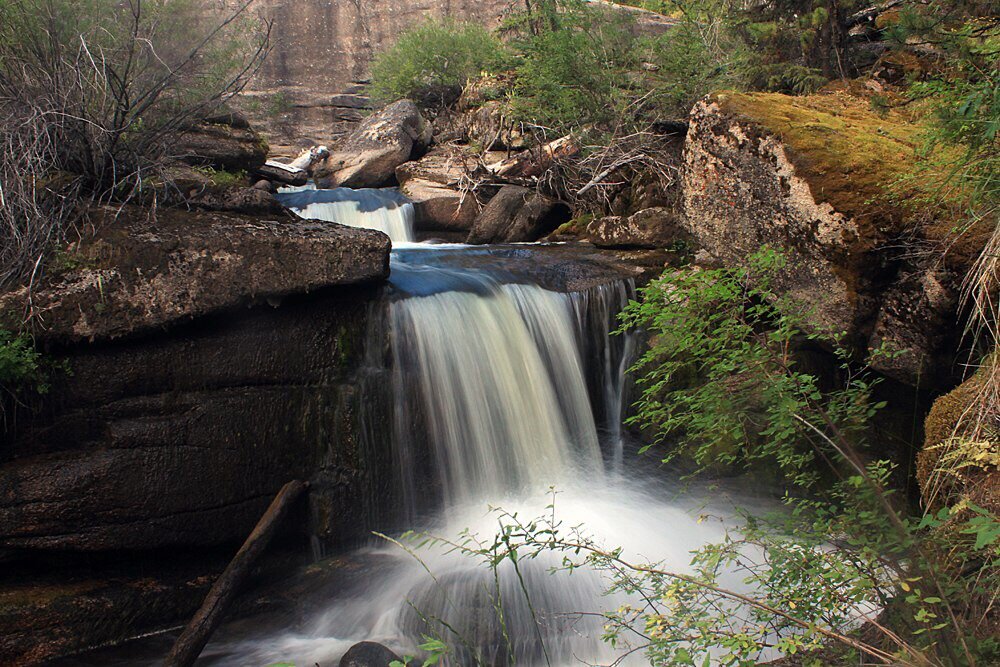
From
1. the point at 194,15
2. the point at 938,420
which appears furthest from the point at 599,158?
the point at 194,15

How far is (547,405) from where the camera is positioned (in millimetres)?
6090

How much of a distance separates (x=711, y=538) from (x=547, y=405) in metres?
1.78

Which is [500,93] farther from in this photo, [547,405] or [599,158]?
[547,405]

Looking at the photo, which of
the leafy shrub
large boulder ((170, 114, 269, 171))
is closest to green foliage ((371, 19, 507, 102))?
large boulder ((170, 114, 269, 171))

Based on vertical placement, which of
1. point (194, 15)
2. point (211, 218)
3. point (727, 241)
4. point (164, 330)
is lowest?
point (164, 330)

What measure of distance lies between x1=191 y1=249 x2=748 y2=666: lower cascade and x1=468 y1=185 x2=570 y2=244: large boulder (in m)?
2.67

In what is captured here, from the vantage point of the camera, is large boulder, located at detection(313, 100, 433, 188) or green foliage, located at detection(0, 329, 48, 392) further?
large boulder, located at detection(313, 100, 433, 188)

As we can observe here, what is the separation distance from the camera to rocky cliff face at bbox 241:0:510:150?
68.8ft

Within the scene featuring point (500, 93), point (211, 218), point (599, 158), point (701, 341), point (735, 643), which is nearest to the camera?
point (735, 643)

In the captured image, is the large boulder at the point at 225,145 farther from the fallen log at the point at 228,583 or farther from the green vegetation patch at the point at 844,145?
the green vegetation patch at the point at 844,145

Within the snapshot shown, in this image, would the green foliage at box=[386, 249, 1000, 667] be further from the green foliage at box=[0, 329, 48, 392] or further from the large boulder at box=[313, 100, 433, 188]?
the large boulder at box=[313, 100, 433, 188]

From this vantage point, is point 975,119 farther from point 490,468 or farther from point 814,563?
point 490,468

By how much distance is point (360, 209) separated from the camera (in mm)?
10398

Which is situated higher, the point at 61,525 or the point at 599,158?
the point at 599,158
